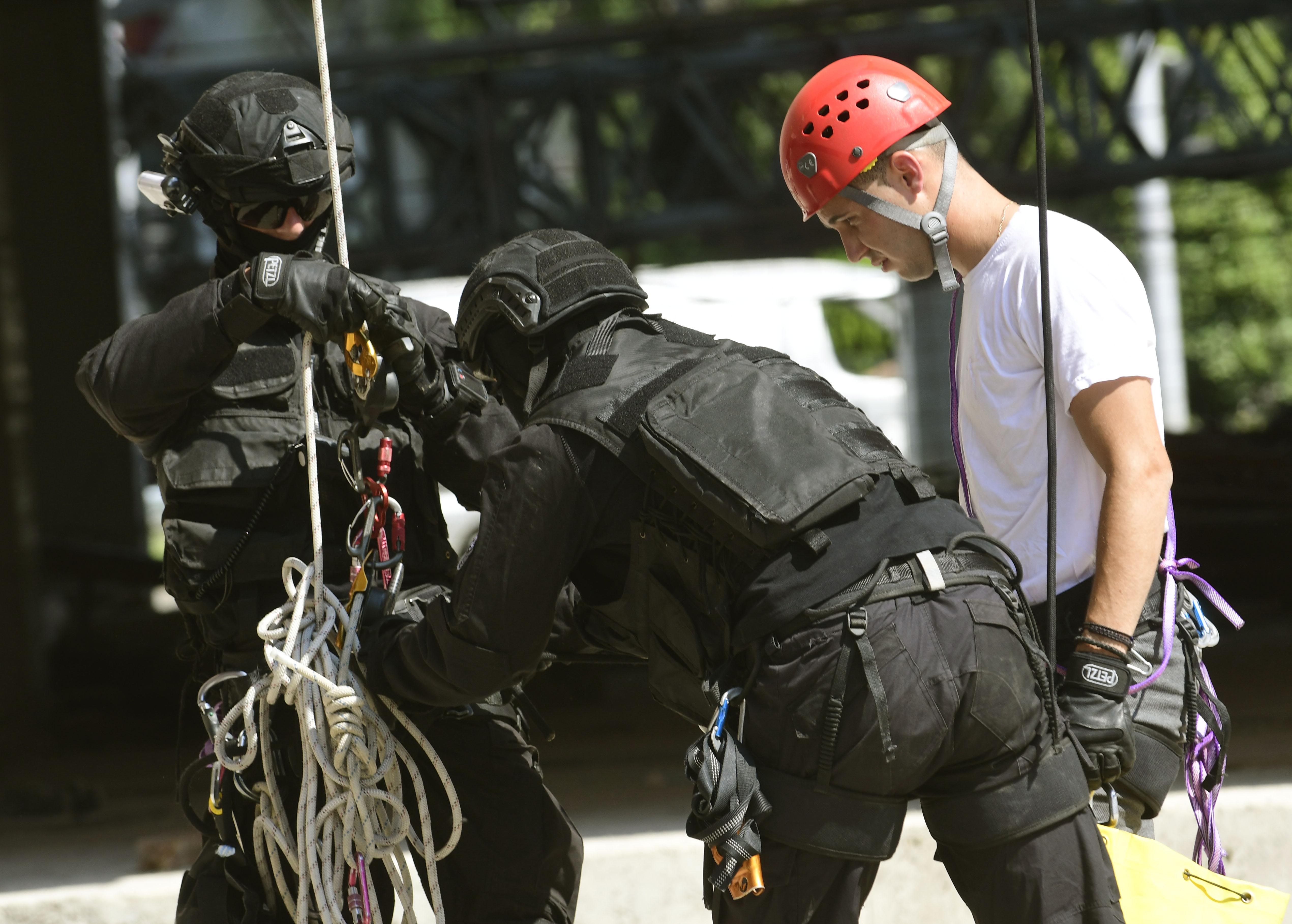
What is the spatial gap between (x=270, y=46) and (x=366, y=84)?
1211 cm

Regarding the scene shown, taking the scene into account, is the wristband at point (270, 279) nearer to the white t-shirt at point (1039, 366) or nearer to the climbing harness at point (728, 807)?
the climbing harness at point (728, 807)

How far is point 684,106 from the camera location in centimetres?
885

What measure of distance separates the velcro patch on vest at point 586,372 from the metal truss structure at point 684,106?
6698 millimetres

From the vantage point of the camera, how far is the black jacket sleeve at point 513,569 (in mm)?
2191

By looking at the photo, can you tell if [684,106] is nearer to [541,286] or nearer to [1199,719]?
[541,286]

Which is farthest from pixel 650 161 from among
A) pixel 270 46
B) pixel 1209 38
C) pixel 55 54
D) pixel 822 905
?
pixel 270 46

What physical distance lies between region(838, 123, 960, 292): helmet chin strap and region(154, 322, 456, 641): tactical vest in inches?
41.6

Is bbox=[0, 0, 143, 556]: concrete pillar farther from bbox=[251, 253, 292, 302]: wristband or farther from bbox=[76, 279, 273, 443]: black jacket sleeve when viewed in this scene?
bbox=[251, 253, 292, 302]: wristband

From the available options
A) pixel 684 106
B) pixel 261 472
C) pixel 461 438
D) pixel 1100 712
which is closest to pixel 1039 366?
pixel 1100 712

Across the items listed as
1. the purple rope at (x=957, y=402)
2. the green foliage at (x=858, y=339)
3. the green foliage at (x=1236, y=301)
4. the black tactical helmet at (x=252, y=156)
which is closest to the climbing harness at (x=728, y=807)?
the purple rope at (x=957, y=402)

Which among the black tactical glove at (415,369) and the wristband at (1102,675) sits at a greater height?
the black tactical glove at (415,369)

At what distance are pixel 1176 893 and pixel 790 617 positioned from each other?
85 centimetres

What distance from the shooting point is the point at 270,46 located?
790 inches

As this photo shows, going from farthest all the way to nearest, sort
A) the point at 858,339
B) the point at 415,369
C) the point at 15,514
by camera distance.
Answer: the point at 858,339
the point at 15,514
the point at 415,369
